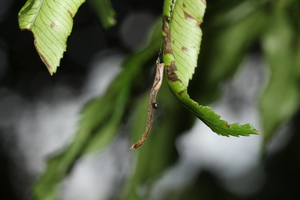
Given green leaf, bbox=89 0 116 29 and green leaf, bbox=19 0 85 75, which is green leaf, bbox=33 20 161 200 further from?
green leaf, bbox=19 0 85 75

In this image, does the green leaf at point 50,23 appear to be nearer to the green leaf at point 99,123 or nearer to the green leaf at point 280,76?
the green leaf at point 99,123

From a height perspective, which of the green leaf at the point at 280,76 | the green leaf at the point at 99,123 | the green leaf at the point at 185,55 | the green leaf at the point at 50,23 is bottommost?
the green leaf at the point at 280,76

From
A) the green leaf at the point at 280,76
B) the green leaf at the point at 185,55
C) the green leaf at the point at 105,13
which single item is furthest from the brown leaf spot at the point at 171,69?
the green leaf at the point at 280,76

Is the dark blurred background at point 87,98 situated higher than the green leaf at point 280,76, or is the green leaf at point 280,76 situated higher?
the green leaf at point 280,76

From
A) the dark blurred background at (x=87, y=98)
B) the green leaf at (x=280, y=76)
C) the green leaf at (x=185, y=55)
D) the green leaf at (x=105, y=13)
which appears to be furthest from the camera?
the dark blurred background at (x=87, y=98)

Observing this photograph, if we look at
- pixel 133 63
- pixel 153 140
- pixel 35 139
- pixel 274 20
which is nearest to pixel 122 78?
pixel 133 63

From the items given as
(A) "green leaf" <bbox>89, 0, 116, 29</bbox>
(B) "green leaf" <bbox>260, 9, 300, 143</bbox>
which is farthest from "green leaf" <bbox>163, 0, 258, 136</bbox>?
(B) "green leaf" <bbox>260, 9, 300, 143</bbox>

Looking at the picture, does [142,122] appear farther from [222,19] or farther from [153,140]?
[222,19]
